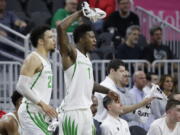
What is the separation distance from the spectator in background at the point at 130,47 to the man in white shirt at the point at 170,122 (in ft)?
13.0

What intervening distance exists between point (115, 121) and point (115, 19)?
5317 millimetres

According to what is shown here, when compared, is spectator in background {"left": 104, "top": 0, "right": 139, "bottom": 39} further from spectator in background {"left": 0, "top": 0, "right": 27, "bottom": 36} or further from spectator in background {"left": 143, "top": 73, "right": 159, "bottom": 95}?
spectator in background {"left": 143, "top": 73, "right": 159, "bottom": 95}

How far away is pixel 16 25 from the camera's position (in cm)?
1831

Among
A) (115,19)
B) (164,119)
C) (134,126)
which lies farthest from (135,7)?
(164,119)

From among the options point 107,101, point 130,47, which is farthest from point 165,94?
point 107,101

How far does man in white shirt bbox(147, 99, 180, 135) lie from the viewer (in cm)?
1324

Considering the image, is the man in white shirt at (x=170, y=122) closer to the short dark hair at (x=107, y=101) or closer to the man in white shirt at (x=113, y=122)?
the man in white shirt at (x=113, y=122)

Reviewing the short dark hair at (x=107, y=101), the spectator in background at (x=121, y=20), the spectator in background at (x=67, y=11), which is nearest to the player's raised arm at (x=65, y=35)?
the short dark hair at (x=107, y=101)

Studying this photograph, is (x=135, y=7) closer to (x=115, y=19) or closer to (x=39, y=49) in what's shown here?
(x=115, y=19)

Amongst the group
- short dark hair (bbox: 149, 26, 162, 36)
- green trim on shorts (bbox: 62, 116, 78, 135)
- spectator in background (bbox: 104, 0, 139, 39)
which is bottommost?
green trim on shorts (bbox: 62, 116, 78, 135)

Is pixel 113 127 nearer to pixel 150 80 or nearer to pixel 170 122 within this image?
pixel 170 122

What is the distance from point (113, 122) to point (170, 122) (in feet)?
2.74

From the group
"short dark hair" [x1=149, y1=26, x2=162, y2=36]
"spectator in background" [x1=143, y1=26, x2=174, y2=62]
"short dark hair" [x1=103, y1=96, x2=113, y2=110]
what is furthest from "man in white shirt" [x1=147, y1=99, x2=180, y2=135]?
"short dark hair" [x1=149, y1=26, x2=162, y2=36]

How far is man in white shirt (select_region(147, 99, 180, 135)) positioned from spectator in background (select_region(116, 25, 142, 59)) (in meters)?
3.95
